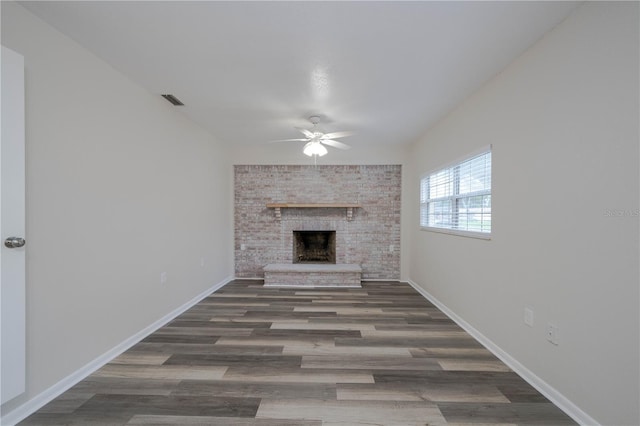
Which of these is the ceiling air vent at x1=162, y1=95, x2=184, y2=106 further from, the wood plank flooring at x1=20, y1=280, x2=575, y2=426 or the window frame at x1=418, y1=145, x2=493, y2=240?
the window frame at x1=418, y1=145, x2=493, y2=240

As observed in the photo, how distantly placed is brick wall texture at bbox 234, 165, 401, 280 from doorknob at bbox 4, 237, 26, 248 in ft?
11.1

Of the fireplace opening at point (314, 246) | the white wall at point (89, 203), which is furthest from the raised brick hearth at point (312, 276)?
the white wall at point (89, 203)

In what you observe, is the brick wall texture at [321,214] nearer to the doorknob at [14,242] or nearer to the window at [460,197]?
the window at [460,197]

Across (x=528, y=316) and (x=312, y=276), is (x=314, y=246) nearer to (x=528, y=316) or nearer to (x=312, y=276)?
(x=312, y=276)

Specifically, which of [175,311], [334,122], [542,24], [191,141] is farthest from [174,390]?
[542,24]

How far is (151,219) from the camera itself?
2.66 meters

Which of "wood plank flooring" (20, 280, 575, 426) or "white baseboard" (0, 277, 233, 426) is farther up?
"white baseboard" (0, 277, 233, 426)

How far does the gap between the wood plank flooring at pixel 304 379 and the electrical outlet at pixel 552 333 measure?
39 cm

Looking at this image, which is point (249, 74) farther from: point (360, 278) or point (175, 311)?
point (360, 278)

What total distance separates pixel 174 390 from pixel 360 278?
10.3ft

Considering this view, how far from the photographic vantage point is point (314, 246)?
515 centimetres

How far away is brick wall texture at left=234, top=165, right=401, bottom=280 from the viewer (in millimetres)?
4789

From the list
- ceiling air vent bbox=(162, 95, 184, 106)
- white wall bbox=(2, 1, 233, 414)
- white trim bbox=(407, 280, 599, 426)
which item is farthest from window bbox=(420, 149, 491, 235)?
white wall bbox=(2, 1, 233, 414)

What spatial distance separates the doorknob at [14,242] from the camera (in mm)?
1415
